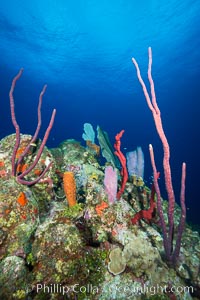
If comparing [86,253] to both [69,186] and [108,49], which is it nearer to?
[69,186]

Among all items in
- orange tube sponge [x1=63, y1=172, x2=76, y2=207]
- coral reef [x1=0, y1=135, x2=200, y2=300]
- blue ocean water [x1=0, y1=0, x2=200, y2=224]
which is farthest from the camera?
blue ocean water [x1=0, y1=0, x2=200, y2=224]

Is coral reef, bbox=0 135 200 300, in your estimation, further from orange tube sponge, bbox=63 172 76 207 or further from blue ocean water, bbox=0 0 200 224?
blue ocean water, bbox=0 0 200 224

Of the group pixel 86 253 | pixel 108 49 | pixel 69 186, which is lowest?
pixel 86 253

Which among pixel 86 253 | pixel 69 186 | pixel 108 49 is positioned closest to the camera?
pixel 86 253

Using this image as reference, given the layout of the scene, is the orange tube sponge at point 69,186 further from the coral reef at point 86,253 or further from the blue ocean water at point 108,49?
the blue ocean water at point 108,49

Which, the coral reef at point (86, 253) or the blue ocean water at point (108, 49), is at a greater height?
the blue ocean water at point (108, 49)

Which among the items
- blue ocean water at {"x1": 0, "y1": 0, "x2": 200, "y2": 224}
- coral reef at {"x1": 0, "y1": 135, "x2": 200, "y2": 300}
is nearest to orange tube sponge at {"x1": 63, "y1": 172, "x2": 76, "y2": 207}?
coral reef at {"x1": 0, "y1": 135, "x2": 200, "y2": 300}

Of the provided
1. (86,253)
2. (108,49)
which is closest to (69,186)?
(86,253)

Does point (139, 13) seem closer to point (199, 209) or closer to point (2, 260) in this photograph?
point (199, 209)

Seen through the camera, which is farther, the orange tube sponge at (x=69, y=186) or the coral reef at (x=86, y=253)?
the orange tube sponge at (x=69, y=186)

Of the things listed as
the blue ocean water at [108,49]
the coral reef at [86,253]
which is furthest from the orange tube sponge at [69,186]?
the blue ocean water at [108,49]

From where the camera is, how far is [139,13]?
20.0 meters

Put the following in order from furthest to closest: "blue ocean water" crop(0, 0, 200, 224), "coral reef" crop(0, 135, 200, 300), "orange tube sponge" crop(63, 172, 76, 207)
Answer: "blue ocean water" crop(0, 0, 200, 224)
"orange tube sponge" crop(63, 172, 76, 207)
"coral reef" crop(0, 135, 200, 300)

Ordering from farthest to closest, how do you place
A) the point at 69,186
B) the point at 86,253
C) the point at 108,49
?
the point at 108,49, the point at 69,186, the point at 86,253
